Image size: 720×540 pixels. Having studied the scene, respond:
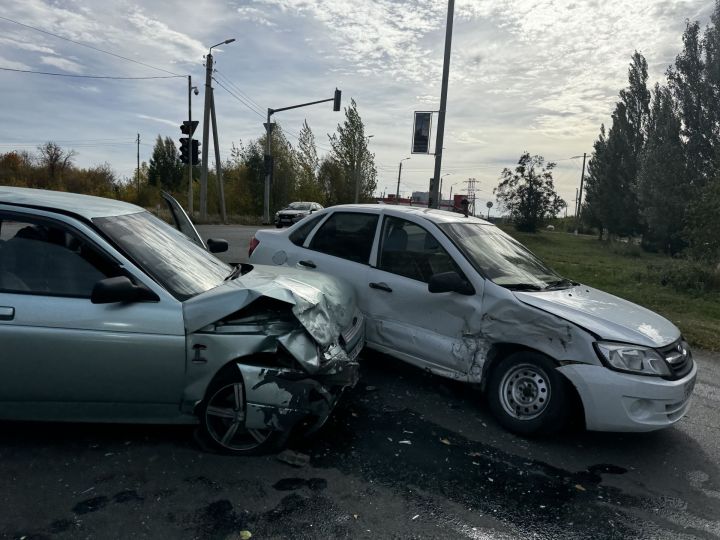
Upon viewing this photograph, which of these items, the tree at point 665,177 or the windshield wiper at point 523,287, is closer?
the windshield wiper at point 523,287

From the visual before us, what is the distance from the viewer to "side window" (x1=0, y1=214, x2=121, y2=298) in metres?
3.06

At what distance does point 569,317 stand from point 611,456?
1009mm

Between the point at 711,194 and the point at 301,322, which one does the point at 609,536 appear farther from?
the point at 711,194

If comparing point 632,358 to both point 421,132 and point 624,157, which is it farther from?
point 624,157

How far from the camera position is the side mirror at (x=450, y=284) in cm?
398

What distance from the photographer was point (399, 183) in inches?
2453

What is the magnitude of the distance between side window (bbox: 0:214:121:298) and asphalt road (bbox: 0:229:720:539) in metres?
1.06

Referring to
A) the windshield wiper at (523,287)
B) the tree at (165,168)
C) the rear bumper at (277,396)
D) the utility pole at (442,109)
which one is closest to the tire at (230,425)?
the rear bumper at (277,396)

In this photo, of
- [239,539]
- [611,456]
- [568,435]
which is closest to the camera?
[239,539]

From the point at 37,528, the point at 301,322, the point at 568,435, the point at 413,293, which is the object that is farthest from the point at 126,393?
the point at 568,435

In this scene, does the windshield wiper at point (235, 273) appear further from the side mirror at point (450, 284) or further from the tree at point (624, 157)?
the tree at point (624, 157)

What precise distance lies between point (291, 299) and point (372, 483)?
122cm

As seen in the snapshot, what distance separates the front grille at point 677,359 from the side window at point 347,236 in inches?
101

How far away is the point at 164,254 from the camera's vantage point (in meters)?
3.48
